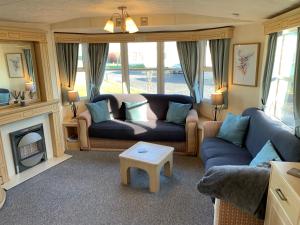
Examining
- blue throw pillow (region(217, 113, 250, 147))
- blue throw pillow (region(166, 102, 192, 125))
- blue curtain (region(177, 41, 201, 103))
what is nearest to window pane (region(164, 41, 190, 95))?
blue curtain (region(177, 41, 201, 103))

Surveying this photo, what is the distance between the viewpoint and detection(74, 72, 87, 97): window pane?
15.4ft

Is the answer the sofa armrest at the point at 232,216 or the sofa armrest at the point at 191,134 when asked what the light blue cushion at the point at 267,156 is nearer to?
the sofa armrest at the point at 232,216

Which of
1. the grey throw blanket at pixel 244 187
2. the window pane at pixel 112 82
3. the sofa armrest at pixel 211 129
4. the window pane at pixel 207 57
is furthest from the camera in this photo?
the window pane at pixel 112 82

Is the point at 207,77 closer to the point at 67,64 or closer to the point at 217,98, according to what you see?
the point at 217,98

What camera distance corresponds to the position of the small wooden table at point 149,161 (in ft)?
8.97

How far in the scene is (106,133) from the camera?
397 centimetres

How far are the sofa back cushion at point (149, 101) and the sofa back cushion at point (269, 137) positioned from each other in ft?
4.87

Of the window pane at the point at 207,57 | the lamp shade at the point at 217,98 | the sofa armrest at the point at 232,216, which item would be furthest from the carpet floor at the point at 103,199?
the window pane at the point at 207,57

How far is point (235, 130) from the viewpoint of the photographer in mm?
3092

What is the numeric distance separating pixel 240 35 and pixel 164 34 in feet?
4.53

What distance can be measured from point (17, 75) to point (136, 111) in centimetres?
203

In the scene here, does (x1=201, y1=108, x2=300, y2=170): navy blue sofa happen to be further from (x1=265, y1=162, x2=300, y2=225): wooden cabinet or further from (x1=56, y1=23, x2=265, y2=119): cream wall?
(x1=265, y1=162, x2=300, y2=225): wooden cabinet

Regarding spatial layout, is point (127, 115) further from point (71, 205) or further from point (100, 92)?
point (71, 205)

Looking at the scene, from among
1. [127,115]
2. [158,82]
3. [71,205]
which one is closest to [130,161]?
[71,205]
